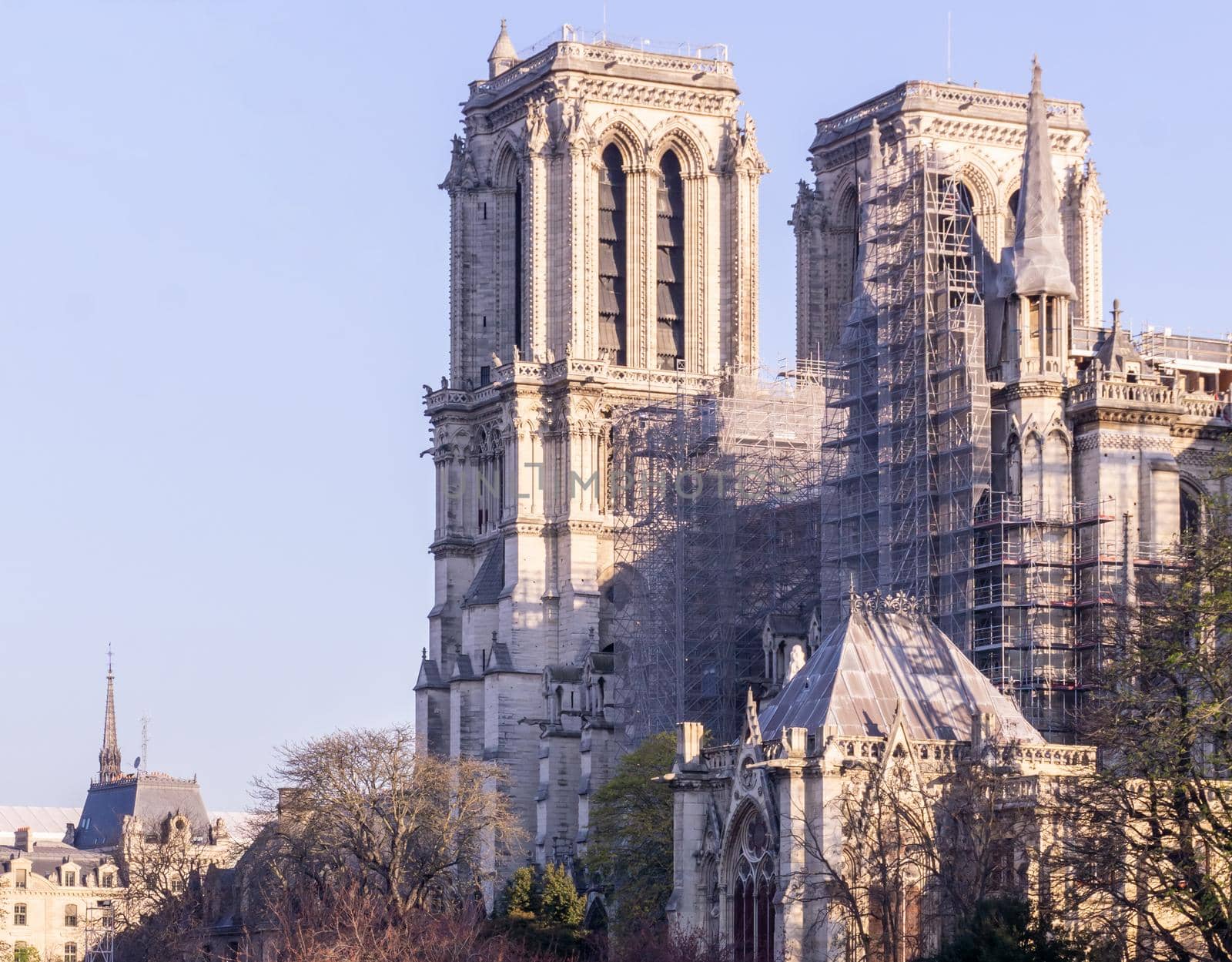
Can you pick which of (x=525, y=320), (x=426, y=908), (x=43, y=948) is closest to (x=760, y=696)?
(x=426, y=908)

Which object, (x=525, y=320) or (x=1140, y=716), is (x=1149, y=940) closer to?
(x=1140, y=716)

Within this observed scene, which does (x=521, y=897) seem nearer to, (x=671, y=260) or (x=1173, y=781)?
(x=671, y=260)

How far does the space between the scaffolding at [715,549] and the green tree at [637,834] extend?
4373mm

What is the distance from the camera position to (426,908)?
298 feet

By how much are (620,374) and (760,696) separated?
20515 mm

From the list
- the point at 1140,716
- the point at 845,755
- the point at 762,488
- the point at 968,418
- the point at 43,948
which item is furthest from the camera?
the point at 43,948

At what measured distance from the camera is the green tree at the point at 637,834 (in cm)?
8819

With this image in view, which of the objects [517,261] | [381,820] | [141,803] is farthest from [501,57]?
[141,803]

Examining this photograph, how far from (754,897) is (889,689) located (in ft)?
18.4

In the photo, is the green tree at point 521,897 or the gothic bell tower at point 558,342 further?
the gothic bell tower at point 558,342

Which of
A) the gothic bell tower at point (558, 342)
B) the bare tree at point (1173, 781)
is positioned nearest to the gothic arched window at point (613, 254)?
the gothic bell tower at point (558, 342)

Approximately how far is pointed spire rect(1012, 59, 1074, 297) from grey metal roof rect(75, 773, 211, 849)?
9931cm

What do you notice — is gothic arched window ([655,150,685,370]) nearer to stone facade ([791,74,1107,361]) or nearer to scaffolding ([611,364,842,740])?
stone facade ([791,74,1107,361])

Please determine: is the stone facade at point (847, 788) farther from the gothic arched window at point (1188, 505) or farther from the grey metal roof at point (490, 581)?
the grey metal roof at point (490, 581)
